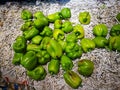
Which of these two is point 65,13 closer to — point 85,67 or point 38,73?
point 85,67

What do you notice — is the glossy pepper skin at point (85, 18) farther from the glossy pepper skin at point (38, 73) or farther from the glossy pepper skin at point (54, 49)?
the glossy pepper skin at point (38, 73)

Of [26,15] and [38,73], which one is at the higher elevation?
[26,15]

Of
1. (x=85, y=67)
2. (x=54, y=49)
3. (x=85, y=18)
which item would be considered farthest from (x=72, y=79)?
(x=85, y=18)

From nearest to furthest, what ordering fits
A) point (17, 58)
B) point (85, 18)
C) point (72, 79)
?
point (72, 79) < point (17, 58) < point (85, 18)

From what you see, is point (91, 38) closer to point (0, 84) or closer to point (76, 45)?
point (76, 45)

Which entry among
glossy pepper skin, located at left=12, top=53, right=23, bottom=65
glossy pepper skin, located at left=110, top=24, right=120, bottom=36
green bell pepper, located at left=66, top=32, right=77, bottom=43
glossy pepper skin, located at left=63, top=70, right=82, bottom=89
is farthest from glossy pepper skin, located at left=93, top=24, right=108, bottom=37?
glossy pepper skin, located at left=12, top=53, right=23, bottom=65
